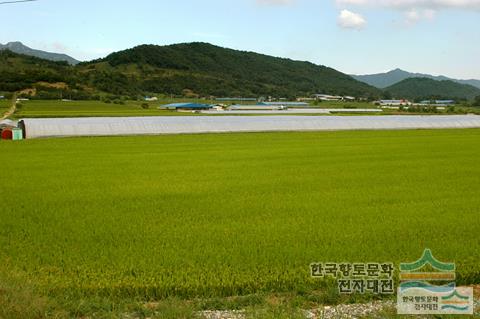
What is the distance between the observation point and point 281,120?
103ft

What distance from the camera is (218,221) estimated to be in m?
8.13

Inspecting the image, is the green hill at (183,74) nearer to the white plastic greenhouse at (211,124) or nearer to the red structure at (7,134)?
the white plastic greenhouse at (211,124)

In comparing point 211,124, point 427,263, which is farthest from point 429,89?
point 427,263

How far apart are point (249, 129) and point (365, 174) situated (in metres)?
16.9

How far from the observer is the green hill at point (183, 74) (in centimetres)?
7038

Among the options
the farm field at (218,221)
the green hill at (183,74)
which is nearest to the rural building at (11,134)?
the farm field at (218,221)

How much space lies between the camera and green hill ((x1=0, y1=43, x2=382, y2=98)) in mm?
70375

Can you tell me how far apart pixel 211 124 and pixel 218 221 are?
69.8 feet

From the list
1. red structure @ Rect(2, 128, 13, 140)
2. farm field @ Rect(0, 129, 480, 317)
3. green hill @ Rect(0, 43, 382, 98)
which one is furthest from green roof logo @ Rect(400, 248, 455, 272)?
green hill @ Rect(0, 43, 382, 98)

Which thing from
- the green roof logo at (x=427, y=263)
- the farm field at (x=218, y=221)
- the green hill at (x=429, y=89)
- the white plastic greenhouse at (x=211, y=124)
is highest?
the green hill at (x=429, y=89)

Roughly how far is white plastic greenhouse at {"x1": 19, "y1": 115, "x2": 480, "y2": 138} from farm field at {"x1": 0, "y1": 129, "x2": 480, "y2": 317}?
996 centimetres

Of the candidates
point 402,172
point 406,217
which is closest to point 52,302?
point 406,217

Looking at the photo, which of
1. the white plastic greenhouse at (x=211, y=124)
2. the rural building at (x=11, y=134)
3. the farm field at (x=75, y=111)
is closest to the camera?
the rural building at (x=11, y=134)

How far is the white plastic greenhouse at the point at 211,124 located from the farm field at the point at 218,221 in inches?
392
